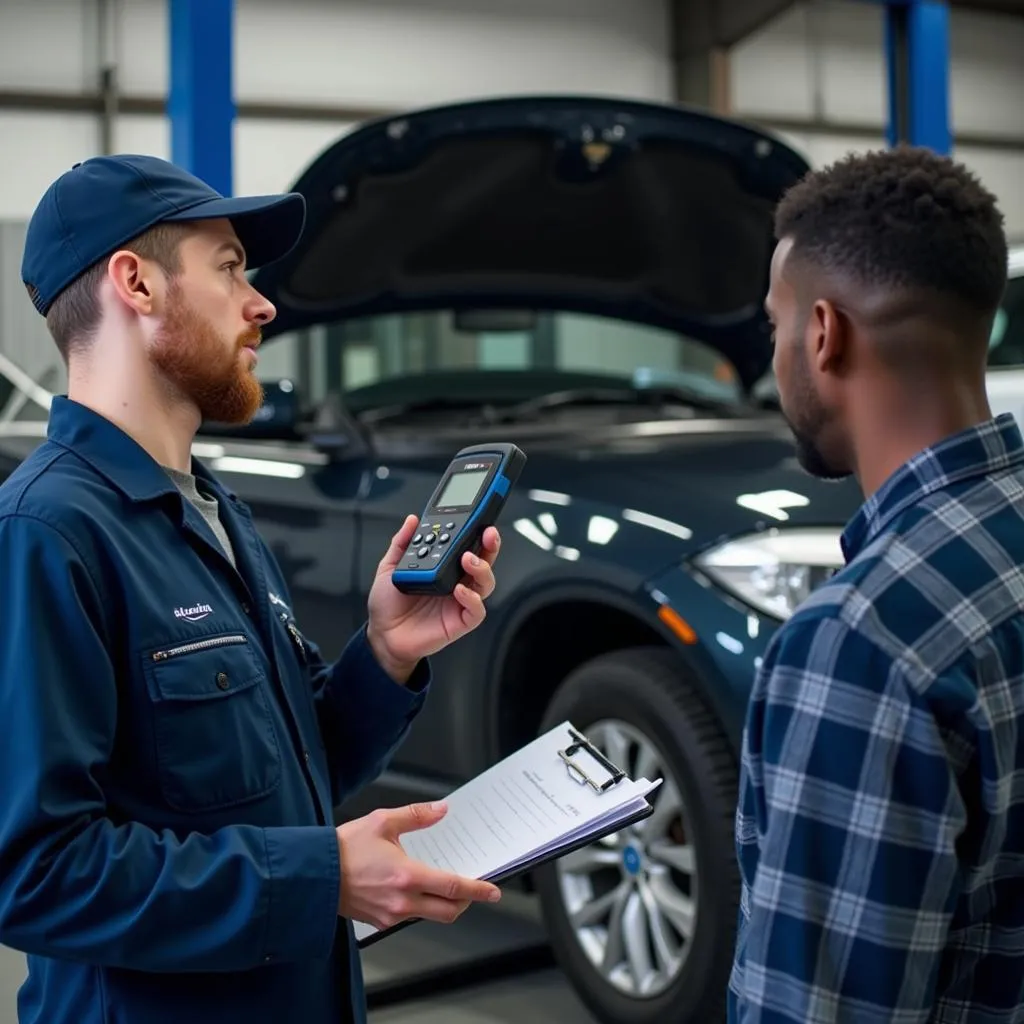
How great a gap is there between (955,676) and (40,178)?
1003 centimetres

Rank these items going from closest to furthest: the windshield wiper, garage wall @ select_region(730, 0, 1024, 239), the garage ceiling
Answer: the windshield wiper → the garage ceiling → garage wall @ select_region(730, 0, 1024, 239)

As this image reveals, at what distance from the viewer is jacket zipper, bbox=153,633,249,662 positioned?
4.47ft

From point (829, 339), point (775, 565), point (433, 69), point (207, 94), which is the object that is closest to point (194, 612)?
point (829, 339)

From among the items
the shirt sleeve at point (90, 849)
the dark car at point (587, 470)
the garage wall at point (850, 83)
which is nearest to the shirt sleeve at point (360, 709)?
the shirt sleeve at point (90, 849)

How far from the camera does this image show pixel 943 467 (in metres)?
1.10

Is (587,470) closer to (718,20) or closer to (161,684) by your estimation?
(161,684)

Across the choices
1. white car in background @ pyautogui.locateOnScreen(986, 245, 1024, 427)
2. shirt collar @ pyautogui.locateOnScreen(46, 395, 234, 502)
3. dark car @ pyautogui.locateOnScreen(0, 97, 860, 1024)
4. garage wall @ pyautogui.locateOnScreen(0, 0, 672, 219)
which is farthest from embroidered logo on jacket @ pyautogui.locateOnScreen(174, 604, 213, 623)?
garage wall @ pyautogui.locateOnScreen(0, 0, 672, 219)

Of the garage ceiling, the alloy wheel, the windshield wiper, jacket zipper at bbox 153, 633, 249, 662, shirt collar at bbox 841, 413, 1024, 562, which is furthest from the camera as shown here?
the garage ceiling

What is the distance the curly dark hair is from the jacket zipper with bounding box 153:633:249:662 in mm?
654

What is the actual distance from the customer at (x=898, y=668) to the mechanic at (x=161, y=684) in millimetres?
433

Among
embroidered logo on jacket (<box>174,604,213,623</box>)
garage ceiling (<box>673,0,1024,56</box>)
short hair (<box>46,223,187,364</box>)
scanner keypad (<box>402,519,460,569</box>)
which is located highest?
garage ceiling (<box>673,0,1024,56</box>)

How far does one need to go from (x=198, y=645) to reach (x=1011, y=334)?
5943 mm

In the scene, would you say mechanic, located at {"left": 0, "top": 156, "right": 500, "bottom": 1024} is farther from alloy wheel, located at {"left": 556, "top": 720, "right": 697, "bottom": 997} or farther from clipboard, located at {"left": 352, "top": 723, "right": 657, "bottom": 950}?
alloy wheel, located at {"left": 556, "top": 720, "right": 697, "bottom": 997}

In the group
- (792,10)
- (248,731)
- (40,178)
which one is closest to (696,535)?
(248,731)
